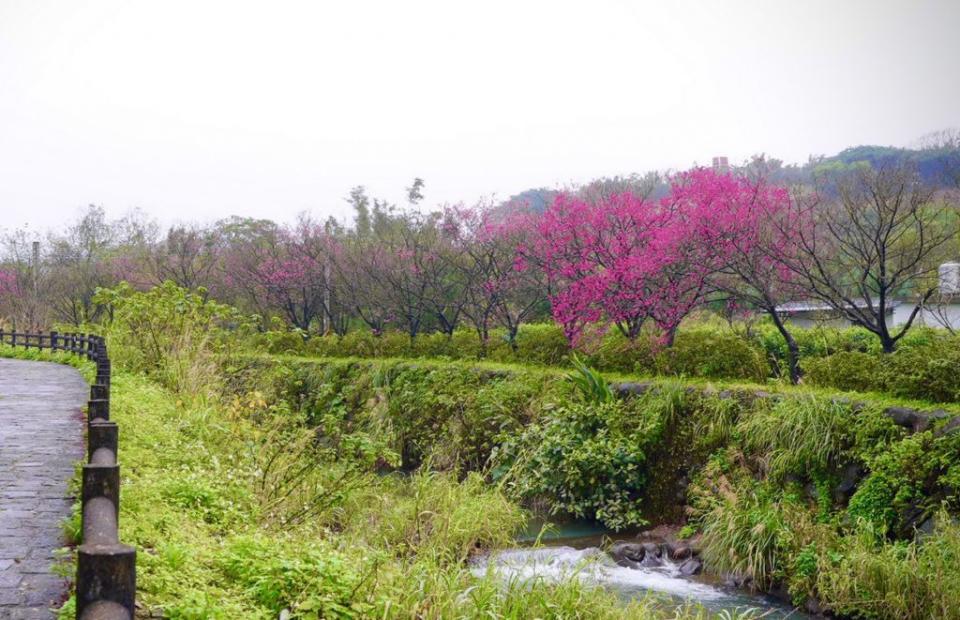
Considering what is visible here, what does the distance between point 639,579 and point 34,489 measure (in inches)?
218

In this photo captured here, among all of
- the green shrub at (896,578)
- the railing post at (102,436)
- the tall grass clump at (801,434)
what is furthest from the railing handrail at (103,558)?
the tall grass clump at (801,434)

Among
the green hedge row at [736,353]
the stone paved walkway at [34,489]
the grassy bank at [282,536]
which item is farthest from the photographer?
the green hedge row at [736,353]

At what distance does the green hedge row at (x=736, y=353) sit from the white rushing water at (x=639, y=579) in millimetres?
3062

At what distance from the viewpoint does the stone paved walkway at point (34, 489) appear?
405 centimetres

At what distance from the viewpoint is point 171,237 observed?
3141 cm

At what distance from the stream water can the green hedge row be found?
3049 millimetres

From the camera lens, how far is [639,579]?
833 cm

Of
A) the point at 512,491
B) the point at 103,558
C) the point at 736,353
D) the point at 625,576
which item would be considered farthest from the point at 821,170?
the point at 103,558

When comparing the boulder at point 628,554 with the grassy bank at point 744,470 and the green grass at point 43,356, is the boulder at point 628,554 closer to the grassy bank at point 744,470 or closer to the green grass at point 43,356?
the grassy bank at point 744,470

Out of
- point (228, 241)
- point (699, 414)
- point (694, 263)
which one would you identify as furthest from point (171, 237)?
point (699, 414)

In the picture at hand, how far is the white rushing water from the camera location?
743cm

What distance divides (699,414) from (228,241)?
89.3 feet

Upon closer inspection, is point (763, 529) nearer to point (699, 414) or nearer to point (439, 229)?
point (699, 414)

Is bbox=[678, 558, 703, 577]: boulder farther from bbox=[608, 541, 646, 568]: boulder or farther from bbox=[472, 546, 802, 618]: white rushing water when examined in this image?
bbox=[608, 541, 646, 568]: boulder
